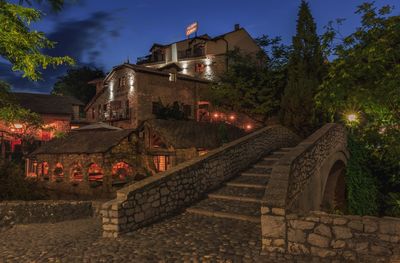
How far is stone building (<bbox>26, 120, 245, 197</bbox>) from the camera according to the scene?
19250 mm

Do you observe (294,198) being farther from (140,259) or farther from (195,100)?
(195,100)

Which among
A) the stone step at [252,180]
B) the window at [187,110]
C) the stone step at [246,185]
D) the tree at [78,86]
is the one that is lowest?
the stone step at [246,185]

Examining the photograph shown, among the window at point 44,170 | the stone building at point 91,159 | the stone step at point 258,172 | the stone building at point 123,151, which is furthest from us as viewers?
the window at point 44,170

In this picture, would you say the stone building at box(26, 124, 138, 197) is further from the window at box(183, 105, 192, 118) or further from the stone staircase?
the stone staircase

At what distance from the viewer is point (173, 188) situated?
8.45 metres

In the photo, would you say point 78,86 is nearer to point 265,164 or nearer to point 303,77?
point 303,77

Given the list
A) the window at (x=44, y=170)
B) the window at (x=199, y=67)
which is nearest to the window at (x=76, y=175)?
the window at (x=44, y=170)

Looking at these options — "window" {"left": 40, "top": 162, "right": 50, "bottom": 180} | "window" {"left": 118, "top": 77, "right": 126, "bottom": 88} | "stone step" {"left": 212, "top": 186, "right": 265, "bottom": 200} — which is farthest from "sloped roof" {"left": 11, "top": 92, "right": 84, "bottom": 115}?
"stone step" {"left": 212, "top": 186, "right": 265, "bottom": 200}

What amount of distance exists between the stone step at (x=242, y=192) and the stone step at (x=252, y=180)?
39 centimetres

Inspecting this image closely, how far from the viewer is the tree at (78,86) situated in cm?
5384

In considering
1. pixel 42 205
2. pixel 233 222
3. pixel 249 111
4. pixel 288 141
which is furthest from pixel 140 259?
pixel 249 111

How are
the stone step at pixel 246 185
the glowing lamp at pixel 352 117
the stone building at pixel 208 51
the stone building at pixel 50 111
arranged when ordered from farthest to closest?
the stone building at pixel 208 51 → the stone building at pixel 50 111 → the glowing lamp at pixel 352 117 → the stone step at pixel 246 185

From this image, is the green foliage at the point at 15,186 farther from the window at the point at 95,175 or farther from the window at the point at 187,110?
the window at the point at 187,110

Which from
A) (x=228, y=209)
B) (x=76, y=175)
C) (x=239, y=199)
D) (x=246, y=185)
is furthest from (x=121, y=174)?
(x=228, y=209)
